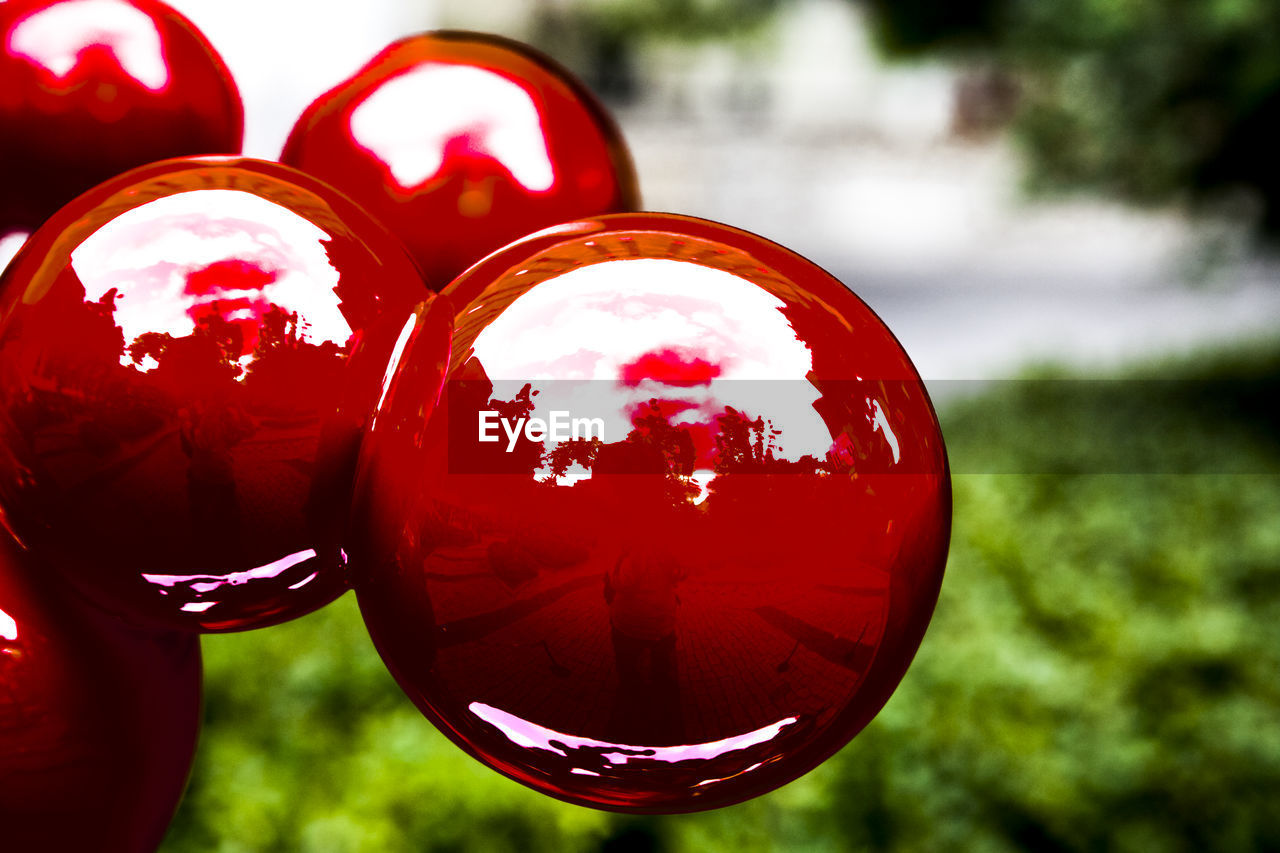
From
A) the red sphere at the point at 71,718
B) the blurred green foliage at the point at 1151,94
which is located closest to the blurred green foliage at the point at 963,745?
the red sphere at the point at 71,718

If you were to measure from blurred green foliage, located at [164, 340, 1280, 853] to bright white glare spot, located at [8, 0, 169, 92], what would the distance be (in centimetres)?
136

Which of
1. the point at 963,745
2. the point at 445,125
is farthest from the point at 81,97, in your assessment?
the point at 963,745

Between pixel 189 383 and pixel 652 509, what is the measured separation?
210mm

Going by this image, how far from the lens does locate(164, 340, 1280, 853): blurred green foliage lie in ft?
6.23

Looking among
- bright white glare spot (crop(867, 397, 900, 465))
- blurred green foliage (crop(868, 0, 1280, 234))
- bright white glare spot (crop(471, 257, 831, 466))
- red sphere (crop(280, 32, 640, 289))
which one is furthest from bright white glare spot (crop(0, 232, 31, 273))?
blurred green foliage (crop(868, 0, 1280, 234))

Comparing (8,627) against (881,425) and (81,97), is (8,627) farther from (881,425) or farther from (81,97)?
(881,425)

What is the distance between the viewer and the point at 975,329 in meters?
11.0

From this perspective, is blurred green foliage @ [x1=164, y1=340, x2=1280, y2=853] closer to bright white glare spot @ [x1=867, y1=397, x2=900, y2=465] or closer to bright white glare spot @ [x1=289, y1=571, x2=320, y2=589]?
bright white glare spot @ [x1=289, y1=571, x2=320, y2=589]

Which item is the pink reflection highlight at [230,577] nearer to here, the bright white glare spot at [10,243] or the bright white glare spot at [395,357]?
the bright white glare spot at [395,357]

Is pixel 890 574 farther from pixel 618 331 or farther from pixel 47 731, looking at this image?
pixel 47 731

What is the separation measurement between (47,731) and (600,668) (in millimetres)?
340

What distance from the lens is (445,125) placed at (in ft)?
2.26

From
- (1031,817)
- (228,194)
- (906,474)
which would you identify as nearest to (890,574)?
(906,474)

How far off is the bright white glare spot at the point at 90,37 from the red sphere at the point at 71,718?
0.27 metres
